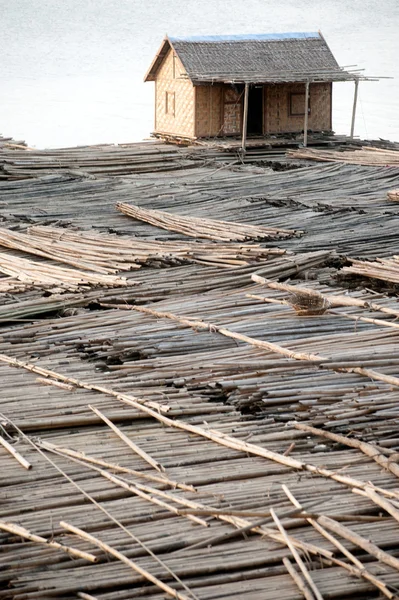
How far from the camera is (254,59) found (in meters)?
22.3

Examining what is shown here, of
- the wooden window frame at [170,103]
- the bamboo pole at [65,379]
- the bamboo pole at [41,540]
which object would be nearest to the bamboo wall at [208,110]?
the wooden window frame at [170,103]

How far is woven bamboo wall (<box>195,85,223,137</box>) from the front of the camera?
2191 cm

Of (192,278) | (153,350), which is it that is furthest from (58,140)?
(153,350)

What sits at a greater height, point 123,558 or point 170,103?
point 170,103

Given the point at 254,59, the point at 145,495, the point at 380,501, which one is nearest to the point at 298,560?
the point at 380,501

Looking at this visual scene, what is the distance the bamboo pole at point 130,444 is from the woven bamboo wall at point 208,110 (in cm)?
1577

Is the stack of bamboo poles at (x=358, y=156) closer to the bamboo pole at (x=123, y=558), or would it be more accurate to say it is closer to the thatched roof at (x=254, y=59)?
the thatched roof at (x=254, y=59)

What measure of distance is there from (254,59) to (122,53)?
129 ft

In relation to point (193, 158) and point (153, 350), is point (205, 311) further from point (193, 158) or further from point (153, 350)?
point (193, 158)

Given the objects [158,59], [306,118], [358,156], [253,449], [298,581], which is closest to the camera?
[298,581]

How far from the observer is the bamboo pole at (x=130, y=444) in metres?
6.00

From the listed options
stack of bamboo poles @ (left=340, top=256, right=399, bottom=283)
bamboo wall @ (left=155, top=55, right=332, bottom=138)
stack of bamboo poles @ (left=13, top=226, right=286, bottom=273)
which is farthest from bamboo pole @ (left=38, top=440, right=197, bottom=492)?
bamboo wall @ (left=155, top=55, right=332, bottom=138)

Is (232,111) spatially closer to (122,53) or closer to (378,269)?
(378,269)

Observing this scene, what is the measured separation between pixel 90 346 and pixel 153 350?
544 millimetres
